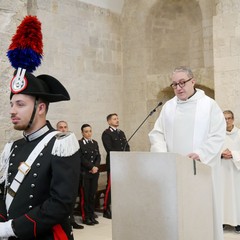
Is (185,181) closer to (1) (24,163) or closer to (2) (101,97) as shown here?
(1) (24,163)

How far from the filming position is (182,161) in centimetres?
231

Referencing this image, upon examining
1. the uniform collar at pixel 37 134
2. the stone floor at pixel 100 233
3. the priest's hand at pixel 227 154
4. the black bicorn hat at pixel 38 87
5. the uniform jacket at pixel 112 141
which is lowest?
the stone floor at pixel 100 233

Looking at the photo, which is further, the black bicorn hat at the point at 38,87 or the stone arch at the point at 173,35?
the stone arch at the point at 173,35

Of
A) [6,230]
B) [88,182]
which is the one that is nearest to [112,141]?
[88,182]

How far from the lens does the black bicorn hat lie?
1897 mm

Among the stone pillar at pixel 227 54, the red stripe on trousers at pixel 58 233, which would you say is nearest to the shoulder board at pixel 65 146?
the red stripe on trousers at pixel 58 233

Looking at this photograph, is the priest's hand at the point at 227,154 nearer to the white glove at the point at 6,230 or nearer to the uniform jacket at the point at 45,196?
the uniform jacket at the point at 45,196

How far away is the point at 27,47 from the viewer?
6.64 feet

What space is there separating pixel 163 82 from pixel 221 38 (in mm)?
2025

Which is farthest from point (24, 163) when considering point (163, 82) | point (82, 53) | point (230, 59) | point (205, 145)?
point (163, 82)

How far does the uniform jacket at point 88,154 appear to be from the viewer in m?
5.68

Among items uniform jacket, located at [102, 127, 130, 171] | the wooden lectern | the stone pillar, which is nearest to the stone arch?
the stone pillar

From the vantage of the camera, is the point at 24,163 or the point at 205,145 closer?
the point at 24,163

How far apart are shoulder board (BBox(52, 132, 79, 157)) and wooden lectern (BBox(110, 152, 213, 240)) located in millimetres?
583
